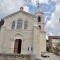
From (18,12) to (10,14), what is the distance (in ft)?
7.68

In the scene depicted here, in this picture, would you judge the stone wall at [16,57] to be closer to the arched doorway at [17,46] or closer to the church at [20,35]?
the church at [20,35]

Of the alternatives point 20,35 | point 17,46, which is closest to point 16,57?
point 17,46

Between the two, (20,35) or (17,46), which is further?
(20,35)

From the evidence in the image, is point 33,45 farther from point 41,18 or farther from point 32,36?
point 41,18

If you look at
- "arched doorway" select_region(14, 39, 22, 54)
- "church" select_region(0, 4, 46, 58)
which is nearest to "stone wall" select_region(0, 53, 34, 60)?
"church" select_region(0, 4, 46, 58)

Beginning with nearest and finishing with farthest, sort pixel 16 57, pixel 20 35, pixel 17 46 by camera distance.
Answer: pixel 16 57 → pixel 17 46 → pixel 20 35

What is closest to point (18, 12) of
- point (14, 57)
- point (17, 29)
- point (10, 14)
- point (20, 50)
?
point (10, 14)

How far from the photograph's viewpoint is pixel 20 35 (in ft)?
108

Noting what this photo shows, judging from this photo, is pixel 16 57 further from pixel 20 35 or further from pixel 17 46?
pixel 20 35

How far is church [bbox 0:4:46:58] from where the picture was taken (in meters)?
31.1

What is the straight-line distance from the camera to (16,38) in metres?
32.9

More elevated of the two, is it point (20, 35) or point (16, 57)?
point (20, 35)

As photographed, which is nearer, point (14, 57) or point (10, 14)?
point (14, 57)

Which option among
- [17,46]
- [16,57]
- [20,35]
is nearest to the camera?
[16,57]
